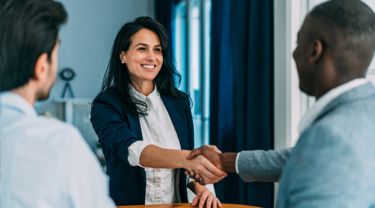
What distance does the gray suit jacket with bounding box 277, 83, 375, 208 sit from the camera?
91 cm

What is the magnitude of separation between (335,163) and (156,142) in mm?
989

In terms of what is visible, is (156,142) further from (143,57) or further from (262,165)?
(262,165)

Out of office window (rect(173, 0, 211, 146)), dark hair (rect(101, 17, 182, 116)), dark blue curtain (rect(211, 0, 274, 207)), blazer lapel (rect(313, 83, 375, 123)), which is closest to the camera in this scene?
blazer lapel (rect(313, 83, 375, 123))

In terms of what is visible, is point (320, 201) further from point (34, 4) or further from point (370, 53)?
point (34, 4)

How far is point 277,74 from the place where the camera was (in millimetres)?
2322

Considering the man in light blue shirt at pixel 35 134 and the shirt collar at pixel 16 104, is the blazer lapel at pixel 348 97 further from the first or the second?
the shirt collar at pixel 16 104

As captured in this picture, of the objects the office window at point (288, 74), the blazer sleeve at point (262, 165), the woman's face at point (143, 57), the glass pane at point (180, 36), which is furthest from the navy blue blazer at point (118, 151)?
the glass pane at point (180, 36)

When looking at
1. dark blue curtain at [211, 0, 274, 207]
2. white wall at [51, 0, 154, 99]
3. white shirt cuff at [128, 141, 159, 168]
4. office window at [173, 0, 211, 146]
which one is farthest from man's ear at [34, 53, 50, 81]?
white wall at [51, 0, 154, 99]

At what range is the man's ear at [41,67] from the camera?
2.93ft

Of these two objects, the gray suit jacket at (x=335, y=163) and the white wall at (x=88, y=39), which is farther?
the white wall at (x=88, y=39)

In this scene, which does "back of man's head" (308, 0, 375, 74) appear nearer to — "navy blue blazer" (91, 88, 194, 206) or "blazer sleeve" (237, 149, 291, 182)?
"blazer sleeve" (237, 149, 291, 182)

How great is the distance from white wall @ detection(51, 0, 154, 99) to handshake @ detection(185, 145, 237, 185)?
3911 mm

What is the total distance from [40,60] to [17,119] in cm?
12

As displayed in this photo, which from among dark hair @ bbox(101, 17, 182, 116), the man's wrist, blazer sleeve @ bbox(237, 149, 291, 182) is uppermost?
dark hair @ bbox(101, 17, 182, 116)
